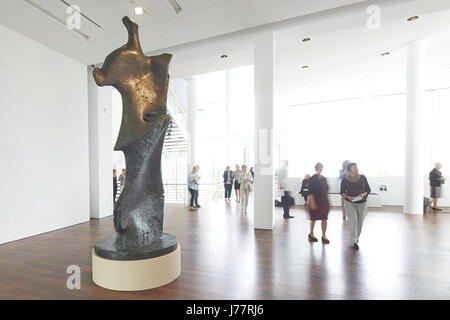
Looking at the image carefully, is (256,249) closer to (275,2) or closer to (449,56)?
(275,2)

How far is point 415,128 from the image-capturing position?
6902 mm

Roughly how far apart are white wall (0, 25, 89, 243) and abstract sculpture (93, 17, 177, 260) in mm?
3089

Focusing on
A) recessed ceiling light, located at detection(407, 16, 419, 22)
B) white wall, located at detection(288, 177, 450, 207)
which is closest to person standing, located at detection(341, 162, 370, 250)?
recessed ceiling light, located at detection(407, 16, 419, 22)

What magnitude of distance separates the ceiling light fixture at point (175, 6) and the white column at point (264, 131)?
1.79m

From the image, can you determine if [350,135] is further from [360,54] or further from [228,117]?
[228,117]

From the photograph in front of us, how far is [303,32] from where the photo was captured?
17.2 feet

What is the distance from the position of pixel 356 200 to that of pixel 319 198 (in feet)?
2.00

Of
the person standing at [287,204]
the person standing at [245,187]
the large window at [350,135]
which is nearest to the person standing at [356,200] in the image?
the person standing at [287,204]

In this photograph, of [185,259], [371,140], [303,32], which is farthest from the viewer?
[371,140]

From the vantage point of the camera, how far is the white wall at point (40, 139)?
469cm

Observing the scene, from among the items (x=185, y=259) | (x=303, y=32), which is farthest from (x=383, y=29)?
(x=185, y=259)

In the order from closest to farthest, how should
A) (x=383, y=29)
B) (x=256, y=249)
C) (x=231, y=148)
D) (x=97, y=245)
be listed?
(x=97, y=245) < (x=256, y=249) < (x=383, y=29) < (x=231, y=148)

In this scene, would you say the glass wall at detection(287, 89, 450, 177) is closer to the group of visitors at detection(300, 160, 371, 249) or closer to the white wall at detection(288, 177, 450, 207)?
the white wall at detection(288, 177, 450, 207)

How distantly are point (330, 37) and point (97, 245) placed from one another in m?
6.69
